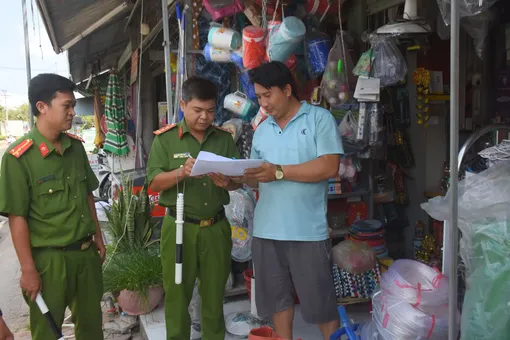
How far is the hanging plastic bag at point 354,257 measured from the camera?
3.45 meters

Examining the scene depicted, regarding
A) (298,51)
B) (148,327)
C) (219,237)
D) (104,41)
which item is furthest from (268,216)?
(104,41)

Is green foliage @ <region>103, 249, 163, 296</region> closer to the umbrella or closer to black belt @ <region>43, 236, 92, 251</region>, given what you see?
black belt @ <region>43, 236, 92, 251</region>

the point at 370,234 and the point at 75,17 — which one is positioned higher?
the point at 75,17

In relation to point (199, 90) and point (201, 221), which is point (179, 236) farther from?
point (199, 90)

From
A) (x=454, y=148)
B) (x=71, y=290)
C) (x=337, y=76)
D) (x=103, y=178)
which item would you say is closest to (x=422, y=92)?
(x=337, y=76)

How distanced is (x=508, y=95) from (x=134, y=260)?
3675mm

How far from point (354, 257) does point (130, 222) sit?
88.8 inches

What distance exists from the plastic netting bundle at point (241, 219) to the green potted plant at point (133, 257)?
0.84 m

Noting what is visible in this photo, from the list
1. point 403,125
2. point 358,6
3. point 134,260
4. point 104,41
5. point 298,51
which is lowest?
point 134,260

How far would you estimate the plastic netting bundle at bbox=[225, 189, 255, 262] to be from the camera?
3660 mm

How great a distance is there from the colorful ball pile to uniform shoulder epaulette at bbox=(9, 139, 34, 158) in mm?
2471

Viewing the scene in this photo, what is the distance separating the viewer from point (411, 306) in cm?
212

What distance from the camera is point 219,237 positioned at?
2.76m

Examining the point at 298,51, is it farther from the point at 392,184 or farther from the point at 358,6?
the point at 392,184
